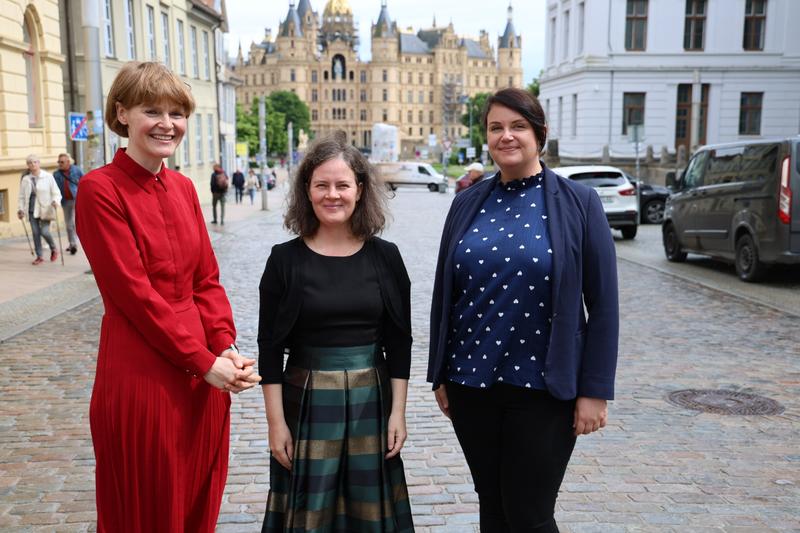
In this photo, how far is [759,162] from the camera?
12523mm

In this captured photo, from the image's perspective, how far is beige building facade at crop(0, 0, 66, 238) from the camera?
1875 cm

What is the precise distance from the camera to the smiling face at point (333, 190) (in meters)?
3.05

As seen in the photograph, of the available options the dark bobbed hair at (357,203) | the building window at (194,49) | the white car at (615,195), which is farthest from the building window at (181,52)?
the dark bobbed hair at (357,203)

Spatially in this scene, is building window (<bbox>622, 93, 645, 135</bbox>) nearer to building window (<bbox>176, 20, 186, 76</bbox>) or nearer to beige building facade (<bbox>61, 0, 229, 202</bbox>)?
beige building facade (<bbox>61, 0, 229, 202</bbox>)

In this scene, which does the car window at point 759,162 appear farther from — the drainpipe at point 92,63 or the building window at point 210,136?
the building window at point 210,136

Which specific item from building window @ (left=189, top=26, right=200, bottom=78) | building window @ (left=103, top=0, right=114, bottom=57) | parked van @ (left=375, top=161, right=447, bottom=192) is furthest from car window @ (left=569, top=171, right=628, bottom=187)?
parked van @ (left=375, top=161, right=447, bottom=192)

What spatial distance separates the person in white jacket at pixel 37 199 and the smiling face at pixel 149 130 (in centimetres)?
1325

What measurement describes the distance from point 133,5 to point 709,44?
91.5ft

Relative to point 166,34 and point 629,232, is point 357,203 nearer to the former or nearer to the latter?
point 629,232

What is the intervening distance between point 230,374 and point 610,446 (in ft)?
11.2

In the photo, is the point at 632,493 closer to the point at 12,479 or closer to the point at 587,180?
the point at 12,479

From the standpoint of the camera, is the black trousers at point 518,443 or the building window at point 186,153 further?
the building window at point 186,153

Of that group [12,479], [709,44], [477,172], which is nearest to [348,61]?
[709,44]

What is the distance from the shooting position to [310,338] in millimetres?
3053
